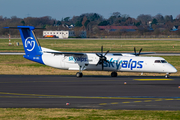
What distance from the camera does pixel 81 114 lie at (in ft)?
55.5

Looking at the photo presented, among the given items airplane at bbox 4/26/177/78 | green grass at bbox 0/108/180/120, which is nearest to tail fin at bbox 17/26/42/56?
airplane at bbox 4/26/177/78

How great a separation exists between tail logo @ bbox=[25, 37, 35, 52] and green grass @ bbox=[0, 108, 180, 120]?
20124 mm

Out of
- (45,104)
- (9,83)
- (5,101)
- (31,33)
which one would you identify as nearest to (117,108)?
(45,104)

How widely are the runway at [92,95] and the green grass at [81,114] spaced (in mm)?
1111

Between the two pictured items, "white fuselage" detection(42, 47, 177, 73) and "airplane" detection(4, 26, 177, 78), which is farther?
"airplane" detection(4, 26, 177, 78)

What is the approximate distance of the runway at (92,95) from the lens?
Answer: 19.2 m

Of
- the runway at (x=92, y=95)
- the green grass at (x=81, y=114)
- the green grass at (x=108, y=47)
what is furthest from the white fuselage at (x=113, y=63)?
the green grass at (x=108, y=47)

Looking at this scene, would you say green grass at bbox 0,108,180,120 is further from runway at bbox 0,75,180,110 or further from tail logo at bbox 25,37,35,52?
tail logo at bbox 25,37,35,52

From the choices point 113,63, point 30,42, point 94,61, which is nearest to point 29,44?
point 30,42

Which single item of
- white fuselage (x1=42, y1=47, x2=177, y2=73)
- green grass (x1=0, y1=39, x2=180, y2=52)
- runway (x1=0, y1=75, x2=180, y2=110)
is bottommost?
runway (x1=0, y1=75, x2=180, y2=110)

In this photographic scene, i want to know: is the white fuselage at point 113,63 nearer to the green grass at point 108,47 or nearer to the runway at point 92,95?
the runway at point 92,95

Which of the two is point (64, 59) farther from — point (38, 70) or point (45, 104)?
point (45, 104)

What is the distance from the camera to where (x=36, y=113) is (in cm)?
1709

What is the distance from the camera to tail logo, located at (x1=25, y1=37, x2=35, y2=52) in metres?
37.4
